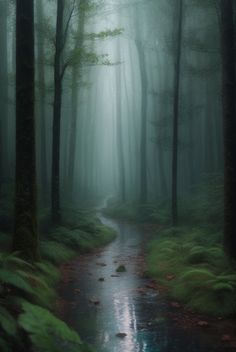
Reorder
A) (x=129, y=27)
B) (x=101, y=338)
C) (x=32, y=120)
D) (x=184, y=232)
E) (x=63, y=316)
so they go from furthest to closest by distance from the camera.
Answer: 1. (x=129, y=27)
2. (x=184, y=232)
3. (x=32, y=120)
4. (x=63, y=316)
5. (x=101, y=338)

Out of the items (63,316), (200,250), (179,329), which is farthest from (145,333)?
(200,250)

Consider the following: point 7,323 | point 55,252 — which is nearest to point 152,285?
point 55,252

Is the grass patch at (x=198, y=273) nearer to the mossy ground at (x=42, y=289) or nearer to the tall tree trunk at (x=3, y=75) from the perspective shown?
the mossy ground at (x=42, y=289)

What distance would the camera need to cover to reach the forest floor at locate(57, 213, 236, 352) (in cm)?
629

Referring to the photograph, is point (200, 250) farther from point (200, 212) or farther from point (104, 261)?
point (200, 212)

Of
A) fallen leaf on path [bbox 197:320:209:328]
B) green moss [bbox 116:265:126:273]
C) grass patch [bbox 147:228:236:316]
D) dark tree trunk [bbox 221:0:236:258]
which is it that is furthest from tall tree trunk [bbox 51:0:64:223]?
fallen leaf on path [bbox 197:320:209:328]

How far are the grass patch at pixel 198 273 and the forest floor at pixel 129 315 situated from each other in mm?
221

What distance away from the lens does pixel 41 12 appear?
23.3 meters

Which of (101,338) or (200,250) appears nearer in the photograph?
(101,338)

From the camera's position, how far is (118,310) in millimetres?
7875

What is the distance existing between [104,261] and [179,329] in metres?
6.10

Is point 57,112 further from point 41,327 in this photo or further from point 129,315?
point 41,327

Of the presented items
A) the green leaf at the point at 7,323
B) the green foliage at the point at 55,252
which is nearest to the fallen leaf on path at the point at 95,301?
the green foliage at the point at 55,252

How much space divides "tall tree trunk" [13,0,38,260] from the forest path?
4.97 feet
